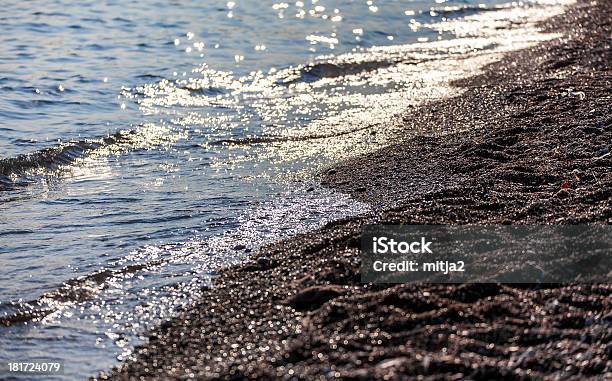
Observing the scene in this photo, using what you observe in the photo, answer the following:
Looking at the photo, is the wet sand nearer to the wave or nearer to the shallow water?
the shallow water

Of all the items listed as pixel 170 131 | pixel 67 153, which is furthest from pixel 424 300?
pixel 170 131

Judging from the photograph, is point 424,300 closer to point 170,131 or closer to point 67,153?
point 67,153

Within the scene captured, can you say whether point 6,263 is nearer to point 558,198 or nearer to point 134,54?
point 558,198

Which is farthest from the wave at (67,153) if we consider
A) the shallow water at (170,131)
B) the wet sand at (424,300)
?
the wet sand at (424,300)

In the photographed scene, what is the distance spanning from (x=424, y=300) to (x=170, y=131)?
4.83 m

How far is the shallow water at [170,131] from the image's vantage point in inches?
162

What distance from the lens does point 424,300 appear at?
3371 millimetres

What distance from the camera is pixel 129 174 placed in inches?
252

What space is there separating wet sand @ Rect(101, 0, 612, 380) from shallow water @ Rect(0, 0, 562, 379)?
0.95ft

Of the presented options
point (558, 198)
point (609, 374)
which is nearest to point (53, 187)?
point (558, 198)

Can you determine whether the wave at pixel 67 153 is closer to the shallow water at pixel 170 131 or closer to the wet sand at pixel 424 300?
the shallow water at pixel 170 131

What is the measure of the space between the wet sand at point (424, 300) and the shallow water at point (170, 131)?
0.95ft

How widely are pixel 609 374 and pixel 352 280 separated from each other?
126cm

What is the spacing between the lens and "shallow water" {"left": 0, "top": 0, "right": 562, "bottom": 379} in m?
4.11
